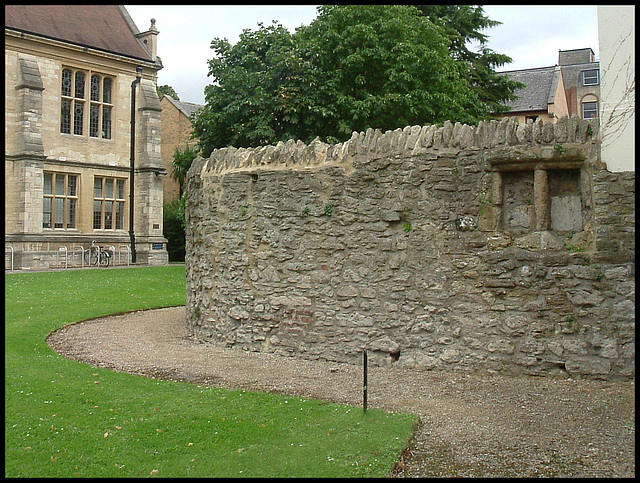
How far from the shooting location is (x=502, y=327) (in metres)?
8.20

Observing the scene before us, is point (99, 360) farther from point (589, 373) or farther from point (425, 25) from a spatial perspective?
point (425, 25)

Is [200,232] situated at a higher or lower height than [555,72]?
lower

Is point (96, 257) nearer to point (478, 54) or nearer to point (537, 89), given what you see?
point (478, 54)

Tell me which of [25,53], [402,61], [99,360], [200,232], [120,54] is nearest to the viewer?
[99,360]

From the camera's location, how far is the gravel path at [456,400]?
17.5 ft

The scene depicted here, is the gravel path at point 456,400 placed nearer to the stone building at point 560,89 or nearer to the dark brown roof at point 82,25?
the dark brown roof at point 82,25

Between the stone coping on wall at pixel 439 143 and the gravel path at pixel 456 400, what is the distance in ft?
9.25

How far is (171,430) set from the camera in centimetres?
606

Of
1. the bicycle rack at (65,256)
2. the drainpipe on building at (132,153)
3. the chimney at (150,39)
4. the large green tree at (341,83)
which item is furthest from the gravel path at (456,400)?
the chimney at (150,39)

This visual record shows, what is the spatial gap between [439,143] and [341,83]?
12.3 metres

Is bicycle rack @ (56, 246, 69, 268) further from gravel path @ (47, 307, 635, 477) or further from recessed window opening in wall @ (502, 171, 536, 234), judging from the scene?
recessed window opening in wall @ (502, 171, 536, 234)

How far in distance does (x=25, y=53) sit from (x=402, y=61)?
58.9 ft

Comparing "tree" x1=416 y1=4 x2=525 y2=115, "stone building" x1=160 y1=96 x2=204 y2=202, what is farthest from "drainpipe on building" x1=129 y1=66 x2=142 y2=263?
"tree" x1=416 y1=4 x2=525 y2=115

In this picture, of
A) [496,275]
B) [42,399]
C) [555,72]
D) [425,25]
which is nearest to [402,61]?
[425,25]
